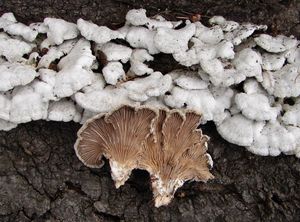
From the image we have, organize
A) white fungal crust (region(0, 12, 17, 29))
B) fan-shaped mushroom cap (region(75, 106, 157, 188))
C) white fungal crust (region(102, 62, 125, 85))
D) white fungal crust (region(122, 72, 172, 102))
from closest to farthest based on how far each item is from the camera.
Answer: fan-shaped mushroom cap (region(75, 106, 157, 188)) < white fungal crust (region(122, 72, 172, 102)) < white fungal crust (region(102, 62, 125, 85)) < white fungal crust (region(0, 12, 17, 29))

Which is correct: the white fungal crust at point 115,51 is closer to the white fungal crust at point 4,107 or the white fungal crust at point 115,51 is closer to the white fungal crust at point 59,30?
the white fungal crust at point 59,30

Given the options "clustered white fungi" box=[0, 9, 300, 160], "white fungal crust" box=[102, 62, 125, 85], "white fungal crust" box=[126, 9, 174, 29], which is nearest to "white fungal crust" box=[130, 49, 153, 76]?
"clustered white fungi" box=[0, 9, 300, 160]

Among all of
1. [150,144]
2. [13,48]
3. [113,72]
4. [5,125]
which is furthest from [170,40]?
[5,125]

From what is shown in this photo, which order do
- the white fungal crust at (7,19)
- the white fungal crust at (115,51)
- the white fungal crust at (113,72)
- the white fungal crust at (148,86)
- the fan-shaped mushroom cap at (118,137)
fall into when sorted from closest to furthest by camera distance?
the fan-shaped mushroom cap at (118,137) < the white fungal crust at (148,86) < the white fungal crust at (113,72) < the white fungal crust at (115,51) < the white fungal crust at (7,19)

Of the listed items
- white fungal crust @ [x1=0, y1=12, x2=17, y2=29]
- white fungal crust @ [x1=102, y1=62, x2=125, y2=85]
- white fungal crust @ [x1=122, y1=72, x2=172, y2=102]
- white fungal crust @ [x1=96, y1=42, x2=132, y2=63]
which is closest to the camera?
white fungal crust @ [x1=122, y1=72, x2=172, y2=102]

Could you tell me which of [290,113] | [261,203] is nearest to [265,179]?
[261,203]

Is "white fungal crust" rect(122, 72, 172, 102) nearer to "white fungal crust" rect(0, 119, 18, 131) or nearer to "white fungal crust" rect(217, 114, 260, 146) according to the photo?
"white fungal crust" rect(217, 114, 260, 146)

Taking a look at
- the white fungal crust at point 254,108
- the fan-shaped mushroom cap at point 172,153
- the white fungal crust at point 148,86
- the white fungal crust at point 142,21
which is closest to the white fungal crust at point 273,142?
the white fungal crust at point 254,108

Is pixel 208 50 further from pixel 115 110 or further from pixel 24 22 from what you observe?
pixel 24 22
